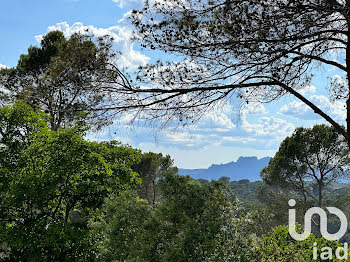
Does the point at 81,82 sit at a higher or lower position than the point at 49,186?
higher

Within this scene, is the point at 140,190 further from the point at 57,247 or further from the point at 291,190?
the point at 57,247

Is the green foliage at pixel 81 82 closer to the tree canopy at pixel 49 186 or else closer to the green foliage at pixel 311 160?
the tree canopy at pixel 49 186

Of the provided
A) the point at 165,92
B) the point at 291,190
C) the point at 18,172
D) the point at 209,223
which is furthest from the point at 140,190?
the point at 165,92

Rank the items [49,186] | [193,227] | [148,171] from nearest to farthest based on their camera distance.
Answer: [193,227]
[49,186]
[148,171]

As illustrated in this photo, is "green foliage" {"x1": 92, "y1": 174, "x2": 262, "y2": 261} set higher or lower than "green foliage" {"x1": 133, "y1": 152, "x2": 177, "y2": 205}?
lower

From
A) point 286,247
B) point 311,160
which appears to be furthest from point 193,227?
point 311,160

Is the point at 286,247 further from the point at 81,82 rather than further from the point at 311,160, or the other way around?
the point at 311,160

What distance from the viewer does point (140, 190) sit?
86.5 feet

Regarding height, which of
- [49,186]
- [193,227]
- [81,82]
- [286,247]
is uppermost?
[81,82]

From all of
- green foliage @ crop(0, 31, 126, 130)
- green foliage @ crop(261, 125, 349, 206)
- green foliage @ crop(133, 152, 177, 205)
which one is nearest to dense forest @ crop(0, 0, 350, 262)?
green foliage @ crop(0, 31, 126, 130)

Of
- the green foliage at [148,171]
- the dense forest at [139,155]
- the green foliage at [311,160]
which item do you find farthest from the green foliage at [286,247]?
the green foliage at [148,171]

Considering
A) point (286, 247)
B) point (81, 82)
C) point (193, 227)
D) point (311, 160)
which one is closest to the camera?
point (81, 82)

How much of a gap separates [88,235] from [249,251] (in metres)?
3.72

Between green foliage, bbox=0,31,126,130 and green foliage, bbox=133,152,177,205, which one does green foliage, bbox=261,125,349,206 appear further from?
green foliage, bbox=0,31,126,130
